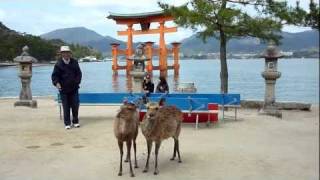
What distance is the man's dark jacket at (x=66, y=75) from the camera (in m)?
10.3

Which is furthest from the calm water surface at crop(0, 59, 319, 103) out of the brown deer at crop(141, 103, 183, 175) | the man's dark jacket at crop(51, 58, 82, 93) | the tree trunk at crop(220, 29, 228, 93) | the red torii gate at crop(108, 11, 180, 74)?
the man's dark jacket at crop(51, 58, 82, 93)

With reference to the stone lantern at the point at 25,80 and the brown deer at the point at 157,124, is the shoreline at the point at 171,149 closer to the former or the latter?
the brown deer at the point at 157,124

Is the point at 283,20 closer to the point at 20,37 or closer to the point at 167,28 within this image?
the point at 167,28

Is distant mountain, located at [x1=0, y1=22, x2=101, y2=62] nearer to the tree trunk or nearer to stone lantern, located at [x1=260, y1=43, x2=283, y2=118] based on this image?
the tree trunk

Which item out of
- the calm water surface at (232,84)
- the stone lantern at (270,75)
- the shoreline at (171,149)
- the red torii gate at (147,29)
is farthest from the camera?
the red torii gate at (147,29)

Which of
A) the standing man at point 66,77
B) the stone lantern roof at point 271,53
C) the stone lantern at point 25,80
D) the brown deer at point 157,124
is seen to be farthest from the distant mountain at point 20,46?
the brown deer at point 157,124

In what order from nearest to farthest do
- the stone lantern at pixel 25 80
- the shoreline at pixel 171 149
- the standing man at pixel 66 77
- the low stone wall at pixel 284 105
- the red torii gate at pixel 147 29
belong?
the shoreline at pixel 171 149 → the standing man at pixel 66 77 → the low stone wall at pixel 284 105 → the stone lantern at pixel 25 80 → the red torii gate at pixel 147 29

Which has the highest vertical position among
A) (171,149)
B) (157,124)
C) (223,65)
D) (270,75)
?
(223,65)

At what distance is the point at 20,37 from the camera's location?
102 meters

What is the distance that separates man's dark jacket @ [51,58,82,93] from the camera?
33.9 ft

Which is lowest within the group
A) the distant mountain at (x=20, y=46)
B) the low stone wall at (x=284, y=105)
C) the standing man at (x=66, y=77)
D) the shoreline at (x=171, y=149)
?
the shoreline at (x=171, y=149)

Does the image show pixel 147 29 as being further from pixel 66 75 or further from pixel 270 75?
pixel 66 75

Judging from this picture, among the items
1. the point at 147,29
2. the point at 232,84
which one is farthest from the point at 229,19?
the point at 147,29

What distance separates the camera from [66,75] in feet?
34.0
